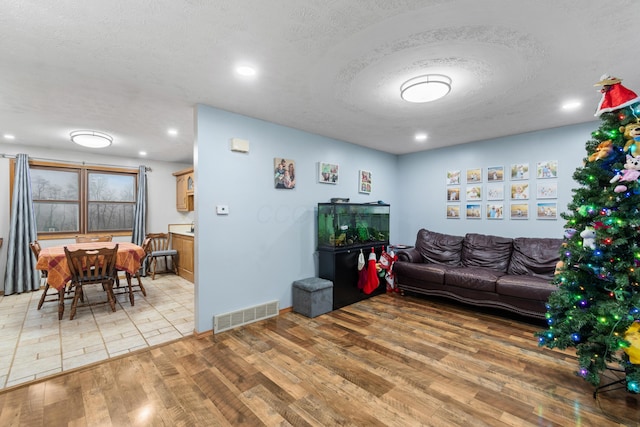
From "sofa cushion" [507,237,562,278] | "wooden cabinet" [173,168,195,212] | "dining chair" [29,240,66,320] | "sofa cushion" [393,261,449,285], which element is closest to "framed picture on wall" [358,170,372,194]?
"sofa cushion" [393,261,449,285]

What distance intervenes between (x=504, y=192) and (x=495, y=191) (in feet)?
0.38

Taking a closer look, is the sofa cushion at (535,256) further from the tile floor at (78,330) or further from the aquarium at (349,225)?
the tile floor at (78,330)

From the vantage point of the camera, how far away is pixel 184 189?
5801mm

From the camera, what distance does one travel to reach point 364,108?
306 centimetres

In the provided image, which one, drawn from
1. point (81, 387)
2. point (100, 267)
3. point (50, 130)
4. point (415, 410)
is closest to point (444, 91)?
point (415, 410)

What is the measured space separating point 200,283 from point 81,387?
1119 millimetres

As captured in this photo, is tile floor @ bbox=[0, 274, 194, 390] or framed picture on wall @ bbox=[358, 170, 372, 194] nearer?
tile floor @ bbox=[0, 274, 194, 390]

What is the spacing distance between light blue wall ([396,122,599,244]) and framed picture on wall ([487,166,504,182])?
2.2 inches

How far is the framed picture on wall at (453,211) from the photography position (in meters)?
4.66

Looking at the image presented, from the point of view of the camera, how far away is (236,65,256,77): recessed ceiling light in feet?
7.11

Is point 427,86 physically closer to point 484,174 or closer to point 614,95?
point 614,95

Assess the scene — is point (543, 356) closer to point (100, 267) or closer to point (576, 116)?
point (576, 116)

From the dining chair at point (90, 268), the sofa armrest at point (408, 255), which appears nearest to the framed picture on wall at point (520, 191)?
the sofa armrest at point (408, 255)

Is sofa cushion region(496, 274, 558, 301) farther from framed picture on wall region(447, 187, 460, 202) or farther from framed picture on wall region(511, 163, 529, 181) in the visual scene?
framed picture on wall region(447, 187, 460, 202)
